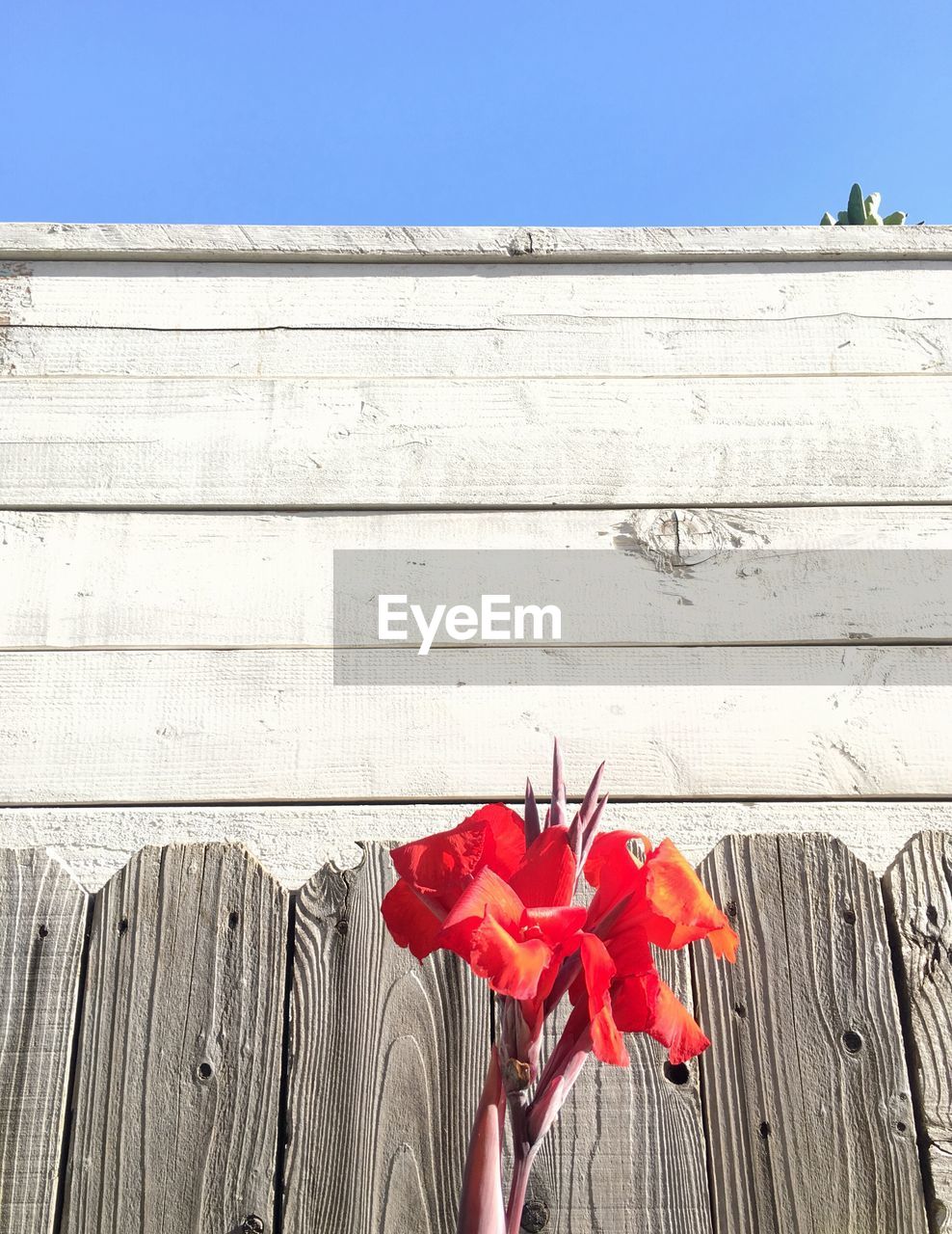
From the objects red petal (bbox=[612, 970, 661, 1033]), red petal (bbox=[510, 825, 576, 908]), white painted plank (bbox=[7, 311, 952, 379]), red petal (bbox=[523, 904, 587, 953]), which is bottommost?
red petal (bbox=[612, 970, 661, 1033])

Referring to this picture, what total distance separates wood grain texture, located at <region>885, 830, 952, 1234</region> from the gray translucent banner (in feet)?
0.95

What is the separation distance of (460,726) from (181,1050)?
1.57 ft

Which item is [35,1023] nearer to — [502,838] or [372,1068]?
[372,1068]

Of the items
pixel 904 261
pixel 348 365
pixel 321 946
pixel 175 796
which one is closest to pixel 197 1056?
pixel 321 946

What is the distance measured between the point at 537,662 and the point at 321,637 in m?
0.28

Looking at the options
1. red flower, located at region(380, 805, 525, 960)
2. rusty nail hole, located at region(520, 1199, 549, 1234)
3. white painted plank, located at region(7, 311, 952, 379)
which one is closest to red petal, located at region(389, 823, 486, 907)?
red flower, located at region(380, 805, 525, 960)

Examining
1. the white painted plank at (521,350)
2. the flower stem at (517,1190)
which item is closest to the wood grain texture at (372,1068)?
the flower stem at (517,1190)

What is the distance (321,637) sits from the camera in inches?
52.8

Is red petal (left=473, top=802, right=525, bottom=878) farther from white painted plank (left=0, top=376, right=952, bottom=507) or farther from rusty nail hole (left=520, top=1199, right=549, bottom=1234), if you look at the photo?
white painted plank (left=0, top=376, right=952, bottom=507)

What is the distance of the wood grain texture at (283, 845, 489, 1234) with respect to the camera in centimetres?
100

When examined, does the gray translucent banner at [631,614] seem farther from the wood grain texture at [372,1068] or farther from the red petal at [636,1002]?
the red petal at [636,1002]

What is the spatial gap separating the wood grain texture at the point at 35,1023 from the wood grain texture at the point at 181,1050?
0.07 ft

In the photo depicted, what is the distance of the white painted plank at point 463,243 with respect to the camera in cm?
150

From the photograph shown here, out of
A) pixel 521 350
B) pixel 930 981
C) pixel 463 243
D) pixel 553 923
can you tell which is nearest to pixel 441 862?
pixel 553 923
